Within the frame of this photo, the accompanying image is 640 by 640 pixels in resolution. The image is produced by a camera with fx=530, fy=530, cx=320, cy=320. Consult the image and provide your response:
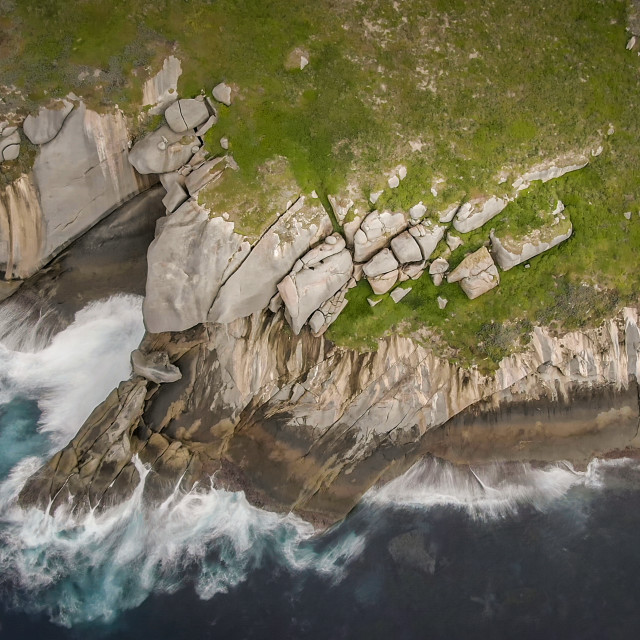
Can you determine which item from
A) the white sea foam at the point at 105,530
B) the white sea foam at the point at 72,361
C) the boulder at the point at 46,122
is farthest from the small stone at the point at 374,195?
the boulder at the point at 46,122

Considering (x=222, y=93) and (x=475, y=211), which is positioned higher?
(x=222, y=93)

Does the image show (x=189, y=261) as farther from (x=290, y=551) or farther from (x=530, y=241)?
(x=530, y=241)

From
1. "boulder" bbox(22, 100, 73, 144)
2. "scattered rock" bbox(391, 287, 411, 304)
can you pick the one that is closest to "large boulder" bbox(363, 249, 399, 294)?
"scattered rock" bbox(391, 287, 411, 304)

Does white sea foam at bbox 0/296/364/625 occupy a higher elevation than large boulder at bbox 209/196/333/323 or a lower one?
lower

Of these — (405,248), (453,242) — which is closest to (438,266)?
(453,242)

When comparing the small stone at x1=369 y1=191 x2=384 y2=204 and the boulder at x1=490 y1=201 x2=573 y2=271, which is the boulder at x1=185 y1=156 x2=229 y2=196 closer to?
the small stone at x1=369 y1=191 x2=384 y2=204

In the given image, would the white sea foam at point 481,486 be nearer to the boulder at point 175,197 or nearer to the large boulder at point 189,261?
the large boulder at point 189,261
